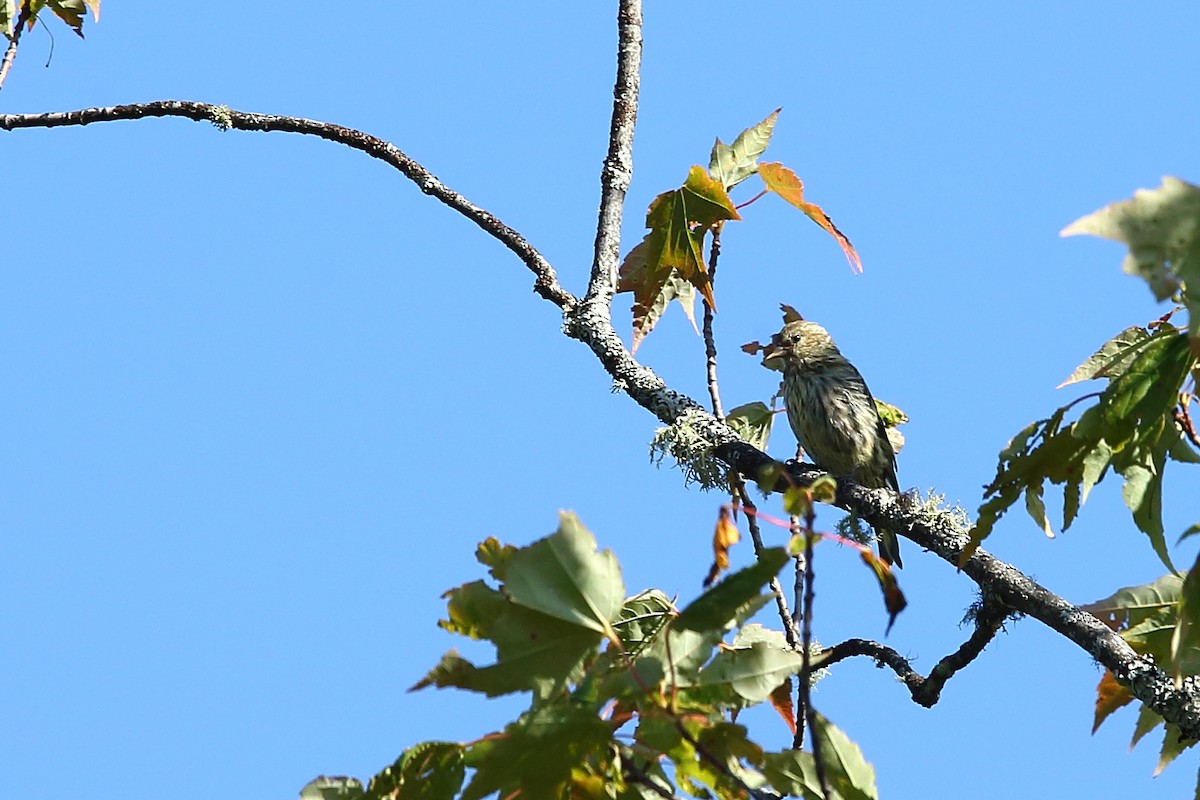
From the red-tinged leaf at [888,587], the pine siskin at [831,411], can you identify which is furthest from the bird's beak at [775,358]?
the red-tinged leaf at [888,587]

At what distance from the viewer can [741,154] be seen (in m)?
5.07

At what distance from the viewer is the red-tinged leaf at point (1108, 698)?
12.6 feet

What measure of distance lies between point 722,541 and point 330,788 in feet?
3.49

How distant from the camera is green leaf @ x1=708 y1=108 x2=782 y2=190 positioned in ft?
16.5

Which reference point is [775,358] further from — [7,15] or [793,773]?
[793,773]

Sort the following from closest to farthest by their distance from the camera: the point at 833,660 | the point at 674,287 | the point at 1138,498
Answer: the point at 1138,498
the point at 833,660
the point at 674,287

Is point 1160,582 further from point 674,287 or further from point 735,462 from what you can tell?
point 674,287

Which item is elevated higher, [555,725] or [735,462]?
[735,462]

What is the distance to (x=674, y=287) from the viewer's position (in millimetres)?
5004

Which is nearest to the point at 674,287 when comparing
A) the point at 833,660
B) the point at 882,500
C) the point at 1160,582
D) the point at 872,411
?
the point at 882,500

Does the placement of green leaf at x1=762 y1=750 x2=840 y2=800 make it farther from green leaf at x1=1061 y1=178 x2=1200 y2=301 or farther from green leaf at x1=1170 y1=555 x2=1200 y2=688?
green leaf at x1=1061 y1=178 x2=1200 y2=301

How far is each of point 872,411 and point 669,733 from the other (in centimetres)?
571

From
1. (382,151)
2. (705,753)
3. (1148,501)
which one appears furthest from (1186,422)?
(382,151)

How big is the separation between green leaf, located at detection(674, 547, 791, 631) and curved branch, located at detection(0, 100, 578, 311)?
9.24ft
